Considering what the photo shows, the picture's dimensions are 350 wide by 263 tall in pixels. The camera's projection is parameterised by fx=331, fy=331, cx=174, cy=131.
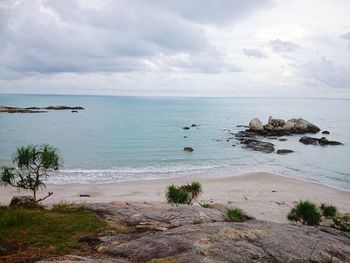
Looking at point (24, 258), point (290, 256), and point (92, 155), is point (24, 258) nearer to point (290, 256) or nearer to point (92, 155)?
point (290, 256)

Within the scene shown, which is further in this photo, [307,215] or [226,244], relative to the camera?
[307,215]

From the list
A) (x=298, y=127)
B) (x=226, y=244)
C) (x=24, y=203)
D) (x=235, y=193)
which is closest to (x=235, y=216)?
(x=226, y=244)

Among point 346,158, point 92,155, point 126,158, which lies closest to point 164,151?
point 126,158

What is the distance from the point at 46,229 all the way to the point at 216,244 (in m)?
7.93

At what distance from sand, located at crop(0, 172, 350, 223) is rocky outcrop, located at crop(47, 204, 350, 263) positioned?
42.3ft

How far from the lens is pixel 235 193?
121ft

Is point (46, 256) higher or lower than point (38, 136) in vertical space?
higher

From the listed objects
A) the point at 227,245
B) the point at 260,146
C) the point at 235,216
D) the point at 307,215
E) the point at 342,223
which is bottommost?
the point at 260,146

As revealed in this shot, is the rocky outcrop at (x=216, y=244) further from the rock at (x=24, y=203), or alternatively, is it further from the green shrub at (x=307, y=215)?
the rock at (x=24, y=203)

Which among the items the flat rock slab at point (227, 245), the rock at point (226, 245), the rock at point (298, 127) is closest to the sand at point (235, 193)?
the flat rock slab at point (227, 245)

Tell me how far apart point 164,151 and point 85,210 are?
43.6 meters

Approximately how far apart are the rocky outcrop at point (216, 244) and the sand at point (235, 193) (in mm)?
12904

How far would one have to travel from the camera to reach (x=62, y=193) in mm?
35625

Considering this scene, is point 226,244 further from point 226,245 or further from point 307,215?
point 307,215
